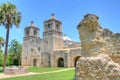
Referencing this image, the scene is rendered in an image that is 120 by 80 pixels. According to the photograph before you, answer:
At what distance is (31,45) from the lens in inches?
1994

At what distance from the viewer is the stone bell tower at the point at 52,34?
44.6 meters

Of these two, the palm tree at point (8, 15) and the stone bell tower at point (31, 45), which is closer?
the palm tree at point (8, 15)

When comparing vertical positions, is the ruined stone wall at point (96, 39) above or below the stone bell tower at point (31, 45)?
below

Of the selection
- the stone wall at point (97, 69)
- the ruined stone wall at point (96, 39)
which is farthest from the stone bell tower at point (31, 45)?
the stone wall at point (97, 69)

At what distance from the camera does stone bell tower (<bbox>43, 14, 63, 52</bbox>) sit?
4459 cm

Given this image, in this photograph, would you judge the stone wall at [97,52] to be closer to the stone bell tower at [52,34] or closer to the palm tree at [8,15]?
the palm tree at [8,15]

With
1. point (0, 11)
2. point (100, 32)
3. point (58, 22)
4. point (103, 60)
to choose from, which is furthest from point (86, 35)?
point (58, 22)

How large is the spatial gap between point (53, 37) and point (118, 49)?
38209 millimetres

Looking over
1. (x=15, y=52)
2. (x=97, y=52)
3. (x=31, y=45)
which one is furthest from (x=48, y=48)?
(x=97, y=52)

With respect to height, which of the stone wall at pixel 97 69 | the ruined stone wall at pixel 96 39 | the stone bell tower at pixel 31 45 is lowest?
the stone wall at pixel 97 69

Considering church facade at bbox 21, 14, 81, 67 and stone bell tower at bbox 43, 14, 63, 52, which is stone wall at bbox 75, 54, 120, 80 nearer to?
church facade at bbox 21, 14, 81, 67

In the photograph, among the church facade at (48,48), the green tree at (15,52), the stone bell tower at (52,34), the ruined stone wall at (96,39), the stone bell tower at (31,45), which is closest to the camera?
the ruined stone wall at (96,39)

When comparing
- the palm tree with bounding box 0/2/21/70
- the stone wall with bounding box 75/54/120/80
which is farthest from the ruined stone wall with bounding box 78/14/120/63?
the palm tree with bounding box 0/2/21/70

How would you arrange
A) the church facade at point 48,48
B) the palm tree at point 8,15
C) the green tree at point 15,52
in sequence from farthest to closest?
the green tree at point 15,52, the church facade at point 48,48, the palm tree at point 8,15
